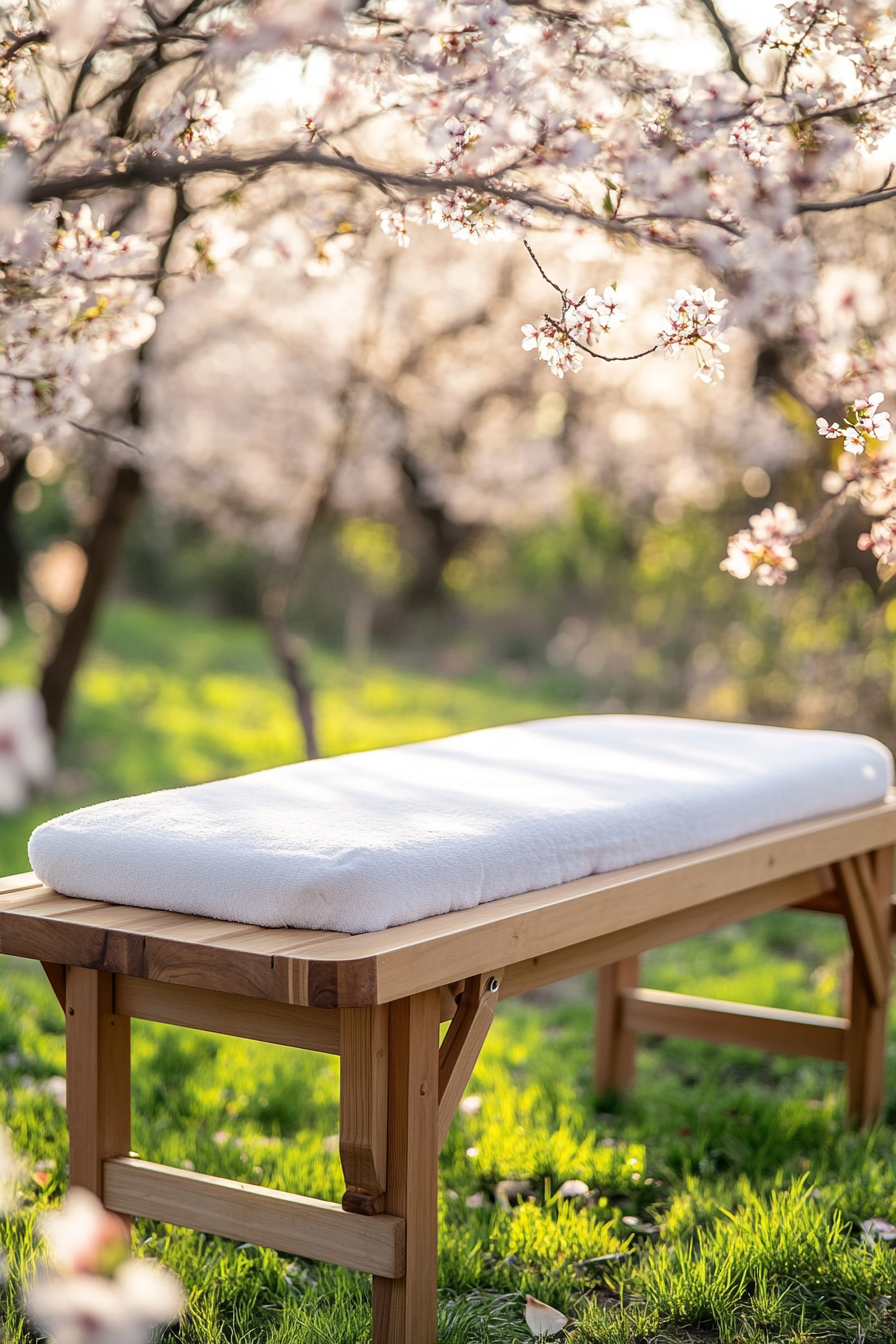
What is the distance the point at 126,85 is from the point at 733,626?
521cm

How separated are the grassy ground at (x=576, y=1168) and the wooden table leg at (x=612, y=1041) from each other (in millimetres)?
57

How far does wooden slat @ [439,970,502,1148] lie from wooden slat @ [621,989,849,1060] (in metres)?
1.16

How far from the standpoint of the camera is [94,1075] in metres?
1.67

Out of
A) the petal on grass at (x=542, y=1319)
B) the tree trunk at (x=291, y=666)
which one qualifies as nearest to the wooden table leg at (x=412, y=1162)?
the petal on grass at (x=542, y=1319)

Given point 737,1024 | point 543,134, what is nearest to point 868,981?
point 737,1024

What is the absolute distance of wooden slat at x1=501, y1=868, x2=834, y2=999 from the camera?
1790 millimetres

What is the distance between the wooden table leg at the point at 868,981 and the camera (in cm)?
252

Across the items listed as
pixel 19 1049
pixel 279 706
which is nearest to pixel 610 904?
pixel 19 1049

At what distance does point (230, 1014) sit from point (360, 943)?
0.25 meters

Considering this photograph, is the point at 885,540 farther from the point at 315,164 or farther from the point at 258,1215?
the point at 258,1215

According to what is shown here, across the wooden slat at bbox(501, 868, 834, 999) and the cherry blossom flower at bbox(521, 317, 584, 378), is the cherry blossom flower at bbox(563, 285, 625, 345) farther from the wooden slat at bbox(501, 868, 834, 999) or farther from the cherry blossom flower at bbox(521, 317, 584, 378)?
the wooden slat at bbox(501, 868, 834, 999)

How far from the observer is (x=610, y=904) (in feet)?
5.75

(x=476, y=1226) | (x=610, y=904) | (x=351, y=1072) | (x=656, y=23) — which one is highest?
(x=656, y=23)

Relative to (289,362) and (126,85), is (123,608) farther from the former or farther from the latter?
(126,85)
